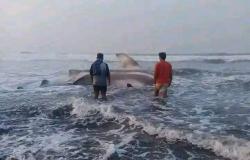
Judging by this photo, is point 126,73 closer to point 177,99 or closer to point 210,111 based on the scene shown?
point 177,99

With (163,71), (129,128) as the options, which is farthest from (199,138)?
(163,71)

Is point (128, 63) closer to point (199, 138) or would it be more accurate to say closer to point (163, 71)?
point (163, 71)

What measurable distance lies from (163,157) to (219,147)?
1.19m

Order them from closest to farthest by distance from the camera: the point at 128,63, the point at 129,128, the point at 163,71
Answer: the point at 129,128 < the point at 163,71 < the point at 128,63

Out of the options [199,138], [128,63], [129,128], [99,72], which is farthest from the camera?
[128,63]

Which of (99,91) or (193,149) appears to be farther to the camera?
(99,91)

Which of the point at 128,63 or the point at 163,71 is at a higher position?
the point at 163,71

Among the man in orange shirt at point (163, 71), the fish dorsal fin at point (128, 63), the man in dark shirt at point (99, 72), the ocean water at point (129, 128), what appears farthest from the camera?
the fish dorsal fin at point (128, 63)

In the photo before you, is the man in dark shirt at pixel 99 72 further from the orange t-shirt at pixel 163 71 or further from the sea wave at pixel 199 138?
the sea wave at pixel 199 138

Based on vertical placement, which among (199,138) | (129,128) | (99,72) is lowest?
(129,128)

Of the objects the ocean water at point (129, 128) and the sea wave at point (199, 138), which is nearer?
the sea wave at point (199, 138)

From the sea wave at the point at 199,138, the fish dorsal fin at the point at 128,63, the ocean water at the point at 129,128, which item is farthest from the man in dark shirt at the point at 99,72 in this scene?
the fish dorsal fin at the point at 128,63

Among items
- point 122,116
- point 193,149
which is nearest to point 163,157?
point 193,149

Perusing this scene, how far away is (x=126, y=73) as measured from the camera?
73.4ft
